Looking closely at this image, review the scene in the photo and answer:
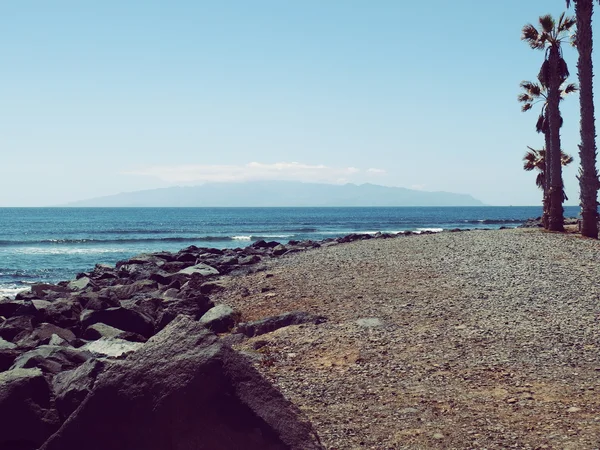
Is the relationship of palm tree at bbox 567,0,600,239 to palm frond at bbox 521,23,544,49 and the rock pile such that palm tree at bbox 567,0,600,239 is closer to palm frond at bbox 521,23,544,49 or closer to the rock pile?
palm frond at bbox 521,23,544,49

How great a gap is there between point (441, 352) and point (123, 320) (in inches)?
309

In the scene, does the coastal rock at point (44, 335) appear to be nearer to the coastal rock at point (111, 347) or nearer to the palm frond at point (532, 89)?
the coastal rock at point (111, 347)

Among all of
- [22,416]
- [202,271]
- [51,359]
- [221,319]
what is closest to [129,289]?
[202,271]

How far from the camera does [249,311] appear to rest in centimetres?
1576

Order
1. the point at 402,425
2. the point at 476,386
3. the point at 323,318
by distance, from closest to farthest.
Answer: the point at 402,425 < the point at 476,386 < the point at 323,318

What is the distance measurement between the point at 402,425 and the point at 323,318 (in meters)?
5.76

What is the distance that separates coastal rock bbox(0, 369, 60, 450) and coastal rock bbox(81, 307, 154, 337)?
275 inches

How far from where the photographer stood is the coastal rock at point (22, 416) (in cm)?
729

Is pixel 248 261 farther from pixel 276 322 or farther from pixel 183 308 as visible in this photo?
pixel 276 322

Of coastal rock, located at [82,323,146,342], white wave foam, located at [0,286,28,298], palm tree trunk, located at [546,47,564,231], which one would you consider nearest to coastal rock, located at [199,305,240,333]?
coastal rock, located at [82,323,146,342]

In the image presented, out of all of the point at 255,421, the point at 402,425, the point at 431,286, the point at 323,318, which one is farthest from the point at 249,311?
the point at 255,421

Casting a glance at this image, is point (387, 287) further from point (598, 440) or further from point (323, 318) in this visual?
point (598, 440)

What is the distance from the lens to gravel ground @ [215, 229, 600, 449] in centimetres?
750

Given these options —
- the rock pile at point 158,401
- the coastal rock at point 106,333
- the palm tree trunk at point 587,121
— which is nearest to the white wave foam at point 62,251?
the palm tree trunk at point 587,121
